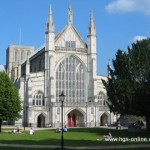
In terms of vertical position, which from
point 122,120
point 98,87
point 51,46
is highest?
point 51,46

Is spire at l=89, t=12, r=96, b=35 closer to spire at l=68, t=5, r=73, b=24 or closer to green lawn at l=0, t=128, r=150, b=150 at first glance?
spire at l=68, t=5, r=73, b=24

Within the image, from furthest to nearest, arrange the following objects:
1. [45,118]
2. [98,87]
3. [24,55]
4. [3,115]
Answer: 1. [24,55]
2. [98,87]
3. [45,118]
4. [3,115]

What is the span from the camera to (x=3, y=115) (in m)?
60.2

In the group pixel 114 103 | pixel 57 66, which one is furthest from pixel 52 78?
pixel 114 103

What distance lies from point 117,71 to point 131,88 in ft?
17.3

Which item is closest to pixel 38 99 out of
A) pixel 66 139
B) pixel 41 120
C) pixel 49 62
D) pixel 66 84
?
pixel 41 120

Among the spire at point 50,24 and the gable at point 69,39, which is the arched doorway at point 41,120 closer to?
Result: the gable at point 69,39

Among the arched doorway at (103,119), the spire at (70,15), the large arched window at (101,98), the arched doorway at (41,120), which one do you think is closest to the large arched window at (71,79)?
the large arched window at (101,98)

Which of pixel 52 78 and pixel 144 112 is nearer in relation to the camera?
pixel 144 112

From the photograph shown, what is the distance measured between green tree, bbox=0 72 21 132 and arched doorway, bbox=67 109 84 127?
27.0m

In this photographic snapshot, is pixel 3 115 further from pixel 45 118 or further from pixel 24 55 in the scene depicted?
pixel 24 55

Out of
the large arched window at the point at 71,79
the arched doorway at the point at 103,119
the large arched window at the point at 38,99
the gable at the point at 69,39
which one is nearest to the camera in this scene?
the large arched window at the point at 38,99

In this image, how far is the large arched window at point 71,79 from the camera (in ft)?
288

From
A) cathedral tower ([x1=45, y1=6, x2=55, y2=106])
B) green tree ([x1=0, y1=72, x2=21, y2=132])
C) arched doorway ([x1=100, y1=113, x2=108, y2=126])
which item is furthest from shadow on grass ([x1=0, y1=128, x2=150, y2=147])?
arched doorway ([x1=100, y1=113, x2=108, y2=126])
